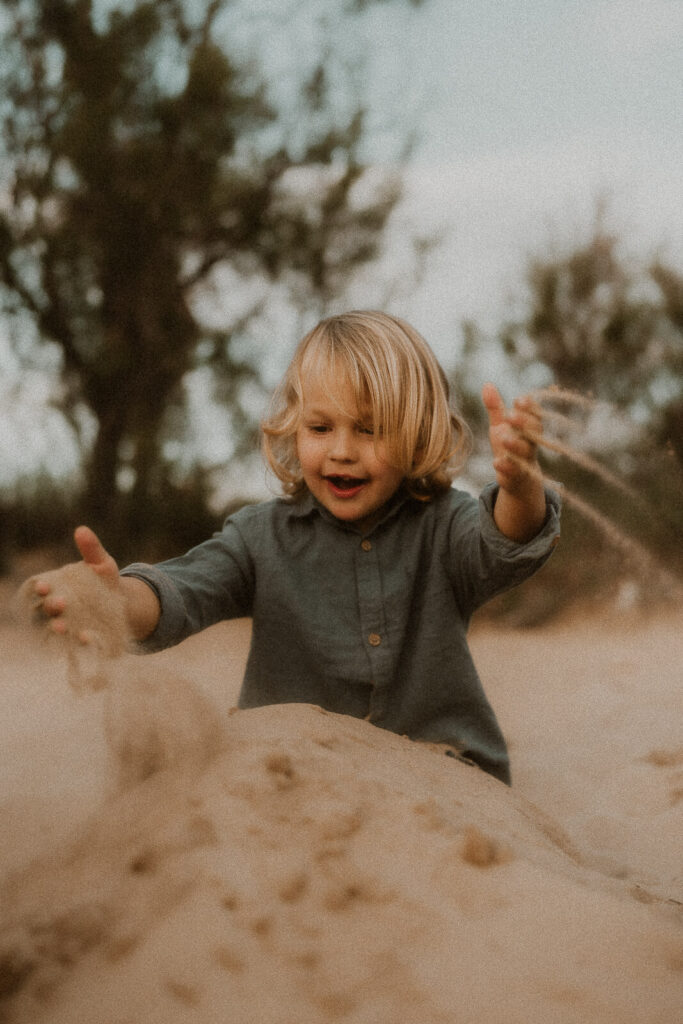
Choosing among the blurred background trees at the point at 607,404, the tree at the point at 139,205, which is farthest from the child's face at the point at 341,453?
the tree at the point at 139,205

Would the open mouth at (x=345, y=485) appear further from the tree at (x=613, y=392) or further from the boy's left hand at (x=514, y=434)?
the tree at (x=613, y=392)

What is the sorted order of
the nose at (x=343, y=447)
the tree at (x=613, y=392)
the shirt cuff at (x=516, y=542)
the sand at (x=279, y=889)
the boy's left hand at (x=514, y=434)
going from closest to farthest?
the sand at (x=279, y=889) < the boy's left hand at (x=514, y=434) < the shirt cuff at (x=516, y=542) < the nose at (x=343, y=447) < the tree at (x=613, y=392)

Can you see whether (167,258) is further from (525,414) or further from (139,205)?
(525,414)

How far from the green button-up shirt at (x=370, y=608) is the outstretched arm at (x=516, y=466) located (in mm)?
212

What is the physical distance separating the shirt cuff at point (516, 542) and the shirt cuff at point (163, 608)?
21.4 inches

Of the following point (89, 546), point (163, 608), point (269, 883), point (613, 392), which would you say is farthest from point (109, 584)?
point (613, 392)

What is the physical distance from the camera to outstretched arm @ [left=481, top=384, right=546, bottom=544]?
136 cm

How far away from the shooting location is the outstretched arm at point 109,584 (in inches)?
49.3

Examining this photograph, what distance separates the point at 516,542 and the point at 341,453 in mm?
367

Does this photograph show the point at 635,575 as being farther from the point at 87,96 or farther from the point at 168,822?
the point at 168,822

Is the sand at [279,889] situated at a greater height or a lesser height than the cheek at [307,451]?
lesser

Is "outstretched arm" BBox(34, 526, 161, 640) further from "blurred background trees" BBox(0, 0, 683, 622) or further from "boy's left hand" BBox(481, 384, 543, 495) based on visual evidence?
"blurred background trees" BBox(0, 0, 683, 622)

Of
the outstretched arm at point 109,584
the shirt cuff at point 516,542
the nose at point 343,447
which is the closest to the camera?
the outstretched arm at point 109,584

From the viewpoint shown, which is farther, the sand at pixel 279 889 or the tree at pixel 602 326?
the tree at pixel 602 326
